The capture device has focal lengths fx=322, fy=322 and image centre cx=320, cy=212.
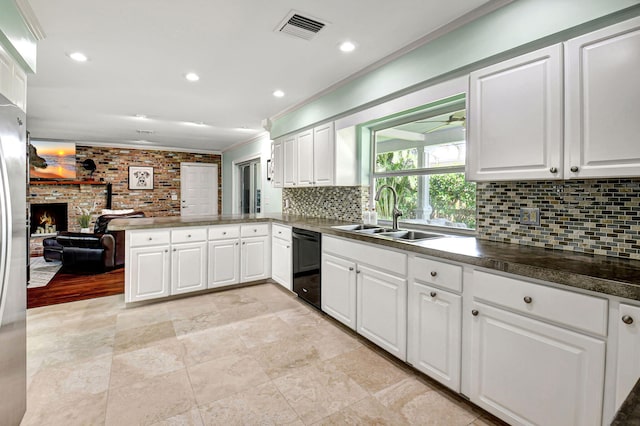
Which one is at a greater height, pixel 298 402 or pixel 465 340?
pixel 465 340

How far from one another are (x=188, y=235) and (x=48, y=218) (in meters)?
5.23

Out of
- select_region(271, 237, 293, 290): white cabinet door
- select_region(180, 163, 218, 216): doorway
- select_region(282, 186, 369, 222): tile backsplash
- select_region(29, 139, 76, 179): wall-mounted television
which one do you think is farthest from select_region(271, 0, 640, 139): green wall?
select_region(29, 139, 76, 179): wall-mounted television

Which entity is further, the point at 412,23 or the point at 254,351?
the point at 254,351

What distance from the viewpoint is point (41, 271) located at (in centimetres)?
495

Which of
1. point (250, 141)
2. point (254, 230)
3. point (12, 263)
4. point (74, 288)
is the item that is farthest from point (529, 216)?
point (250, 141)

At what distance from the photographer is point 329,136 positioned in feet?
11.7

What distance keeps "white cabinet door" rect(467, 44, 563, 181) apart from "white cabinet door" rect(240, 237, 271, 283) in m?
2.73

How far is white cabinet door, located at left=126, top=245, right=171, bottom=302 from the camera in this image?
3.31m

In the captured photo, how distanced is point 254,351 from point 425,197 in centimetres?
198

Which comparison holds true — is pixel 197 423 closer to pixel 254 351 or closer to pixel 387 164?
pixel 254 351

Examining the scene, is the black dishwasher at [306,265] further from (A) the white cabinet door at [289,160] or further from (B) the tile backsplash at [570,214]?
(B) the tile backsplash at [570,214]

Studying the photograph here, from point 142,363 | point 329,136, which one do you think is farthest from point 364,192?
point 142,363

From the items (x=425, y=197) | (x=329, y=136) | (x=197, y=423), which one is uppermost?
(x=329, y=136)

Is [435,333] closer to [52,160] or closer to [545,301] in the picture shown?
[545,301]
